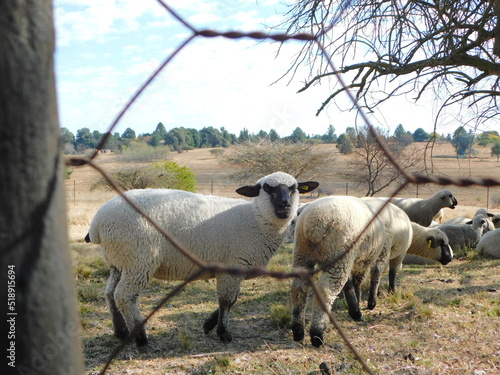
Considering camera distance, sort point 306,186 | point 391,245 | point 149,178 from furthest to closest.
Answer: point 149,178 → point 391,245 → point 306,186

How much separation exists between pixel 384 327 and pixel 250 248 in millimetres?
1866

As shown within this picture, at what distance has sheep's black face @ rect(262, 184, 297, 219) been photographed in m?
5.11

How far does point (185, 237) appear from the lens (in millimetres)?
4984

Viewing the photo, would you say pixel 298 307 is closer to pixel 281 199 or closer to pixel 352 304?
pixel 352 304

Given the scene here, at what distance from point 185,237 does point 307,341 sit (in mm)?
1772

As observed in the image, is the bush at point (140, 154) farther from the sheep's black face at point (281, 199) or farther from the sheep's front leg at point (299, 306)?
the sheep's front leg at point (299, 306)

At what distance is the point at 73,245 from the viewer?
11.1 m

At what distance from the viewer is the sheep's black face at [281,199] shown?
16.8 feet

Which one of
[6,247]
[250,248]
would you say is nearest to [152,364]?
[250,248]

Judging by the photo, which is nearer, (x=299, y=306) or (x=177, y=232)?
(x=177, y=232)

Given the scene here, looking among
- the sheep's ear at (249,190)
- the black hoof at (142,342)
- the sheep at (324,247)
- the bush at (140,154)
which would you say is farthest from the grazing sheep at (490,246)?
the bush at (140,154)

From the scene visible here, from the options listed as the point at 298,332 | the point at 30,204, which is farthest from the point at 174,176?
the point at 30,204

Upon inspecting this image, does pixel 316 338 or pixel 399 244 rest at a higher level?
pixel 399 244

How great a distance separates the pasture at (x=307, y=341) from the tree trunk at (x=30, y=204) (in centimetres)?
316
